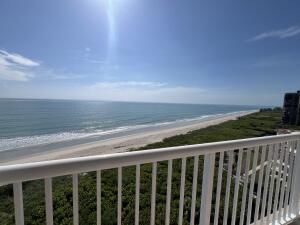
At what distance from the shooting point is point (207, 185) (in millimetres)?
1394

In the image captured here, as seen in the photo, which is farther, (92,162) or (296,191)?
(296,191)

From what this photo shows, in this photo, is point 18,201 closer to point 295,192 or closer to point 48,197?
point 48,197

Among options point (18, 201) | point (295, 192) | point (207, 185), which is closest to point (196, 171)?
point (207, 185)

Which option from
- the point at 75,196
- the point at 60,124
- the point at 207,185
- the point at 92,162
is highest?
the point at 92,162

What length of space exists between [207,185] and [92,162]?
0.86 meters

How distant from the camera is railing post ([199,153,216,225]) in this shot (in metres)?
1.37

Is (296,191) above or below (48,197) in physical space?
below

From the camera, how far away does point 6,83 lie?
3384 cm

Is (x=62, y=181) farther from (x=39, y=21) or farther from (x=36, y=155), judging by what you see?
(x=36, y=155)

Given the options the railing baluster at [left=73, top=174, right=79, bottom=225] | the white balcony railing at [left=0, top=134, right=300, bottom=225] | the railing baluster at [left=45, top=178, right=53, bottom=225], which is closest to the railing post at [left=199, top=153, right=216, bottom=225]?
the white balcony railing at [left=0, top=134, right=300, bottom=225]

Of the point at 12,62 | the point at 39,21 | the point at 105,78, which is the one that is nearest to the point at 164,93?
the point at 105,78

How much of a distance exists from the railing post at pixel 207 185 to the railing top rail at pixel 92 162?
8 centimetres

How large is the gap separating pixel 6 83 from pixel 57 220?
3880cm

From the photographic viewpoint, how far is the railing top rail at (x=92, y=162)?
78 cm
